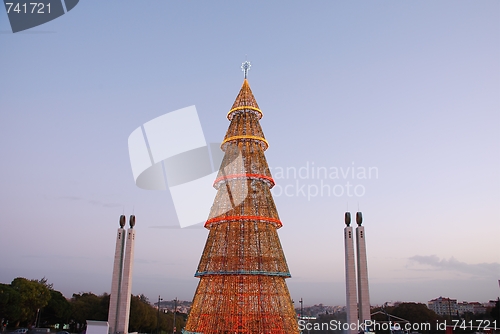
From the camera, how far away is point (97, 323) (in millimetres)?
20938

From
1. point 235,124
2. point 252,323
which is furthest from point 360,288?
point 235,124

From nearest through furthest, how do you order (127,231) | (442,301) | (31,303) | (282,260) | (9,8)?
(9,8)
(282,260)
(127,231)
(31,303)
(442,301)

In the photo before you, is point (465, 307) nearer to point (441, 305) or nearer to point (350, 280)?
point (441, 305)

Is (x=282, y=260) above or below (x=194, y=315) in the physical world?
above

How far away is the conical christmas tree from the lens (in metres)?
19.4

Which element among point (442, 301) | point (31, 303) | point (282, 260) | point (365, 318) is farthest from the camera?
point (442, 301)

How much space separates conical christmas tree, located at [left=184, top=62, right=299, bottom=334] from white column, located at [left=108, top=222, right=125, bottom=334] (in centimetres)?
638

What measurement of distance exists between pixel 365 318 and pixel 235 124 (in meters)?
13.8

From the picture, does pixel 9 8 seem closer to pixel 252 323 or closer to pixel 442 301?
pixel 252 323

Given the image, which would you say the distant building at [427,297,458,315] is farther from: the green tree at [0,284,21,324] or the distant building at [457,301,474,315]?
the green tree at [0,284,21,324]

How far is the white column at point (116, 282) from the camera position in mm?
23766

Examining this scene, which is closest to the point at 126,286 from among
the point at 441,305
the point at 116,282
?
the point at 116,282

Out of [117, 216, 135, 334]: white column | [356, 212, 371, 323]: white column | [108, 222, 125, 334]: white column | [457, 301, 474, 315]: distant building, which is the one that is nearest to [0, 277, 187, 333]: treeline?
[108, 222, 125, 334]: white column

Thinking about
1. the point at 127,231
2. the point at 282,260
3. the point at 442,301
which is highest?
the point at 127,231
